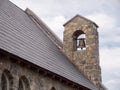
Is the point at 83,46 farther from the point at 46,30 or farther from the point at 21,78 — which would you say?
the point at 21,78

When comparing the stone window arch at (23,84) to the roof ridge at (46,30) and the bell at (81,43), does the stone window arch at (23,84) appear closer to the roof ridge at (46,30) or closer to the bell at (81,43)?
the roof ridge at (46,30)

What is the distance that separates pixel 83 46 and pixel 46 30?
9.37 feet

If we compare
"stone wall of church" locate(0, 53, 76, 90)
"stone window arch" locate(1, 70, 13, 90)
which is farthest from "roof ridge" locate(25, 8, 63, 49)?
"stone window arch" locate(1, 70, 13, 90)

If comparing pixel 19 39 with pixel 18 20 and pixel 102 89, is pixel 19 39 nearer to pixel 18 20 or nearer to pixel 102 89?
pixel 18 20

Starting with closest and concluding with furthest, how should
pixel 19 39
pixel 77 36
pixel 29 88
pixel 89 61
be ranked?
pixel 29 88 < pixel 19 39 < pixel 89 61 < pixel 77 36

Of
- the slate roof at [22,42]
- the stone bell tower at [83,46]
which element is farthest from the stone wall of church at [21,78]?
the stone bell tower at [83,46]

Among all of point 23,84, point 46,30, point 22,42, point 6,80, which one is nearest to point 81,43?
point 46,30

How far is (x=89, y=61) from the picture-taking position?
→ 73.4 ft

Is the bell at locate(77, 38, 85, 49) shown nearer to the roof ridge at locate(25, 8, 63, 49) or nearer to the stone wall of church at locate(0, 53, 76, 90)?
the roof ridge at locate(25, 8, 63, 49)

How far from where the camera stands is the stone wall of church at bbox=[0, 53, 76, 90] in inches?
516

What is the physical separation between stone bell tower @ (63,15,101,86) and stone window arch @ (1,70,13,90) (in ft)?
30.2

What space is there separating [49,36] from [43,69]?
29.5ft

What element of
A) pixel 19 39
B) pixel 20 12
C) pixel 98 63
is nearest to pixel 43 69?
pixel 19 39

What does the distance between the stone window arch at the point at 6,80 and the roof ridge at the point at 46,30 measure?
9954mm
